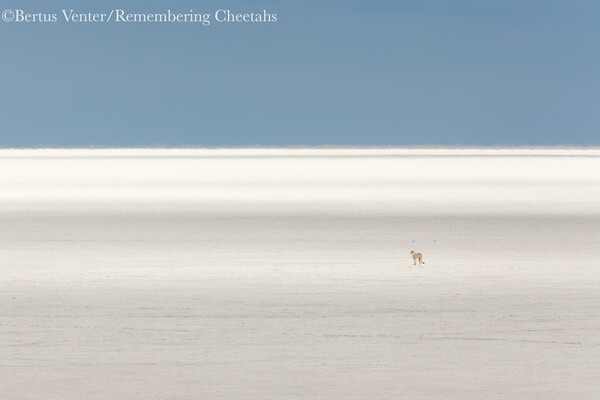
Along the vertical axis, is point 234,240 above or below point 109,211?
below

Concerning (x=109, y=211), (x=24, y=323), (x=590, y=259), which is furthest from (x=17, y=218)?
(x=24, y=323)

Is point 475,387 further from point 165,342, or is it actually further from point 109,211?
point 109,211

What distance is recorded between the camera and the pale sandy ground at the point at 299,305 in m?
6.41

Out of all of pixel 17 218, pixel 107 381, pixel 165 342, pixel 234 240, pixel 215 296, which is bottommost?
pixel 107 381

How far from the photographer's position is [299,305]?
28.6ft

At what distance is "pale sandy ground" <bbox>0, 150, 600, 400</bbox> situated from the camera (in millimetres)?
6410

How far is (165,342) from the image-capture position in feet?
24.1

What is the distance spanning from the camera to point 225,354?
7.02 m

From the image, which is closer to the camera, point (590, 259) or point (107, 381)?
point (107, 381)

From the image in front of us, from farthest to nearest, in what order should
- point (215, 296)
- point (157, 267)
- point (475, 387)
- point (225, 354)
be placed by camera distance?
point (157, 267), point (215, 296), point (225, 354), point (475, 387)

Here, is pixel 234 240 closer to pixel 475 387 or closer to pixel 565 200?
pixel 475 387

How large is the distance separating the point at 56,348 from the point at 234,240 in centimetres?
630

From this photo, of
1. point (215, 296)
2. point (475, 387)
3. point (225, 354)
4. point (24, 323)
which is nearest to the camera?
point (475, 387)

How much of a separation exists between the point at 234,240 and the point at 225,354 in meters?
6.41
